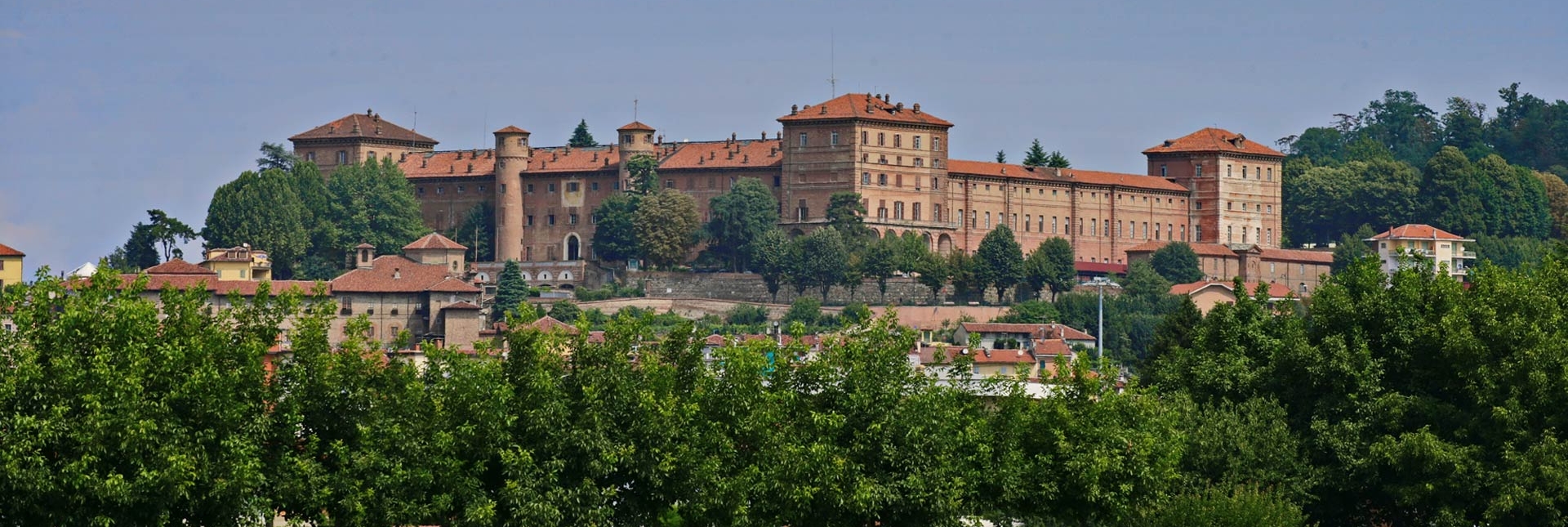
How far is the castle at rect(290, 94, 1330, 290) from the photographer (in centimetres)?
11306

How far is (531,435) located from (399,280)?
62.5m

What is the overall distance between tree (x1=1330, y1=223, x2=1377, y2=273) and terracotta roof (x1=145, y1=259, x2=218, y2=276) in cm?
4464

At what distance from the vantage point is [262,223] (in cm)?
11000

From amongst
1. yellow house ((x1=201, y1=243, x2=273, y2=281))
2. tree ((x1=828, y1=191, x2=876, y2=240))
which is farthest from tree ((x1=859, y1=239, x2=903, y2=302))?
yellow house ((x1=201, y1=243, x2=273, y2=281))

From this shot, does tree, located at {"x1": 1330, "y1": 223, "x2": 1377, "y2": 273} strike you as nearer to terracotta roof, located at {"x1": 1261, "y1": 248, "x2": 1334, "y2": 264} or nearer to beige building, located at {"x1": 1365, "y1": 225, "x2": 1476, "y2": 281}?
terracotta roof, located at {"x1": 1261, "y1": 248, "x2": 1334, "y2": 264}

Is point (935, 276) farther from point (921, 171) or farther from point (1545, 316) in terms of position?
point (1545, 316)

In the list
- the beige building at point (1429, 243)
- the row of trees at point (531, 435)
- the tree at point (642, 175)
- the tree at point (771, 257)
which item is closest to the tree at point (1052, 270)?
the tree at point (771, 257)

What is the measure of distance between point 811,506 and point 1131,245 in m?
85.7

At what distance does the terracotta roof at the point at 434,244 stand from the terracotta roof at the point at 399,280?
653cm

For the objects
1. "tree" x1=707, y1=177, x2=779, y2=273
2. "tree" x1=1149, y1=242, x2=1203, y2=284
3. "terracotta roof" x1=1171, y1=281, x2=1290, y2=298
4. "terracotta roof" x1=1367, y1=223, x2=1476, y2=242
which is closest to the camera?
"terracotta roof" x1=1171, y1=281, x2=1290, y2=298

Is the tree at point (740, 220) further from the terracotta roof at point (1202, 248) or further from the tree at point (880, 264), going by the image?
the terracotta roof at point (1202, 248)

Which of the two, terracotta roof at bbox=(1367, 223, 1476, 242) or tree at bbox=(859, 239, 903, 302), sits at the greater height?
terracotta roof at bbox=(1367, 223, 1476, 242)

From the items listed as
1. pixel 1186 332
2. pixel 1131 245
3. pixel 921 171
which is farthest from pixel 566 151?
pixel 1186 332

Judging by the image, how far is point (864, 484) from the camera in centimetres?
3634
